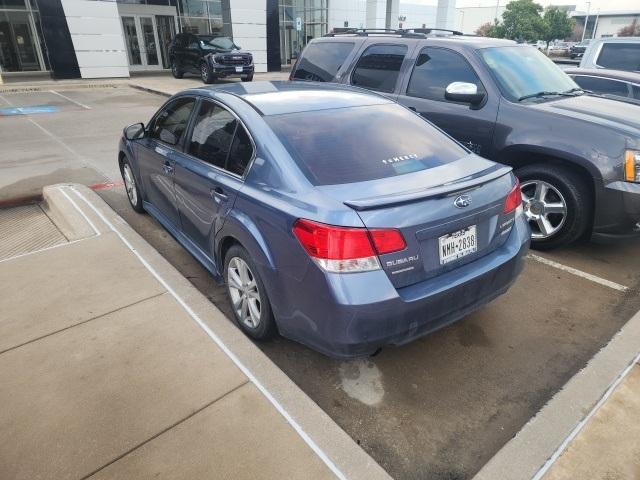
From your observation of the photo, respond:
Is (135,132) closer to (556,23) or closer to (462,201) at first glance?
(462,201)

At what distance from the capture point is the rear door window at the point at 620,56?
7.95 m

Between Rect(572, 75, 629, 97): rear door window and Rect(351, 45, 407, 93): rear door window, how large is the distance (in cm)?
339

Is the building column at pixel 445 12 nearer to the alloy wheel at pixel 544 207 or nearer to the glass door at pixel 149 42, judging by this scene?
the glass door at pixel 149 42

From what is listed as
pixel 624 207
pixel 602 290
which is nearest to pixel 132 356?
pixel 602 290

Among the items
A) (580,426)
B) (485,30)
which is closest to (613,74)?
(580,426)

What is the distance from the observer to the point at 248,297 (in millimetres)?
3004

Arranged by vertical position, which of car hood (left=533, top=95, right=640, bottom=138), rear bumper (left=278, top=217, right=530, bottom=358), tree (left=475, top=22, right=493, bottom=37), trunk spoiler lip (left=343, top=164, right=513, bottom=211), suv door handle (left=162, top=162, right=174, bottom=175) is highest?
car hood (left=533, top=95, right=640, bottom=138)

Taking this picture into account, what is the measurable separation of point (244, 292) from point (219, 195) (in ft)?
2.22

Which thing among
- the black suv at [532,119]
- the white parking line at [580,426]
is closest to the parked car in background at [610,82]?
the black suv at [532,119]

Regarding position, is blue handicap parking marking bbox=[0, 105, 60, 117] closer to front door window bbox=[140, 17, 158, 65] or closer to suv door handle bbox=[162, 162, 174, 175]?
suv door handle bbox=[162, 162, 174, 175]

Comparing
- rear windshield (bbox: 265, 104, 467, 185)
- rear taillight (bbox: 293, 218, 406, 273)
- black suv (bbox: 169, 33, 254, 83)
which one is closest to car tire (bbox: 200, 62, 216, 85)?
black suv (bbox: 169, 33, 254, 83)

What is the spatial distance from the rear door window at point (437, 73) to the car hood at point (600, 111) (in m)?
0.76

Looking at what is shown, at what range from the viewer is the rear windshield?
2.70 m

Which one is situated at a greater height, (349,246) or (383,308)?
(349,246)
